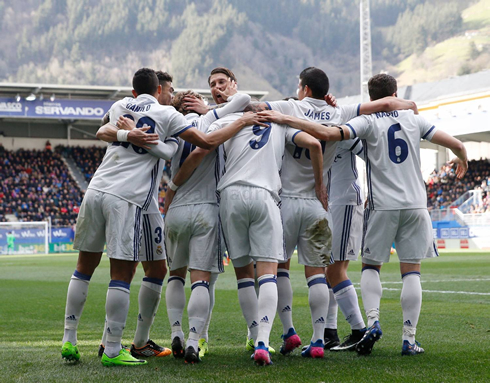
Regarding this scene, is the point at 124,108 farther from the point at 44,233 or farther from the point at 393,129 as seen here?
the point at 44,233

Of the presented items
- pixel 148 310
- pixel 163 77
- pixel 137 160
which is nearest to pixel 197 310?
pixel 148 310

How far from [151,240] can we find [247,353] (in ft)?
4.05

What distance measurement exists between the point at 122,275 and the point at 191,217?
2.27 ft

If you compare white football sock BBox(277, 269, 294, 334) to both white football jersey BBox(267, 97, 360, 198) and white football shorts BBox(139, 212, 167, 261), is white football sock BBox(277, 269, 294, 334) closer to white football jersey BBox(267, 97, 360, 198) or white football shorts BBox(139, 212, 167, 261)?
white football jersey BBox(267, 97, 360, 198)

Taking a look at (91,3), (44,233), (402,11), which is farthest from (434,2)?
(44,233)

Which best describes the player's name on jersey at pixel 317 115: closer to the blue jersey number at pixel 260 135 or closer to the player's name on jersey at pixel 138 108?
the blue jersey number at pixel 260 135

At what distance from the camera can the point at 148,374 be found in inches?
167

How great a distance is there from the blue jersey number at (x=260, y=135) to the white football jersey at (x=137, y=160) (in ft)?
1.75

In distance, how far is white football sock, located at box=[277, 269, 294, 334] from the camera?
5078 mm

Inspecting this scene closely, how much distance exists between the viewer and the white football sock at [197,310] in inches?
183

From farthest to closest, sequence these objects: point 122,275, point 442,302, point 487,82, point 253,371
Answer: point 487,82
point 442,302
point 122,275
point 253,371

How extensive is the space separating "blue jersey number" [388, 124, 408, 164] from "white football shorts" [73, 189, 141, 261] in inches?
82.6

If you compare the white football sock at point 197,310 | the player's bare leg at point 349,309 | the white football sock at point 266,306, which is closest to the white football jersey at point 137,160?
the white football sock at point 197,310

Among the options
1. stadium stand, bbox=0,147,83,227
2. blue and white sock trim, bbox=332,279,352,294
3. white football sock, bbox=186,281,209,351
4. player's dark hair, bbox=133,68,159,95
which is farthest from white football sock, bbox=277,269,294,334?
stadium stand, bbox=0,147,83,227
